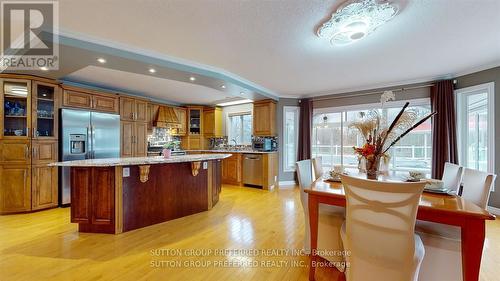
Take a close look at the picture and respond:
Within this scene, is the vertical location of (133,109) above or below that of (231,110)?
below

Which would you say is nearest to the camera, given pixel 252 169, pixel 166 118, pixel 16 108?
pixel 16 108

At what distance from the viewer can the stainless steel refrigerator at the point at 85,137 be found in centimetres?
381

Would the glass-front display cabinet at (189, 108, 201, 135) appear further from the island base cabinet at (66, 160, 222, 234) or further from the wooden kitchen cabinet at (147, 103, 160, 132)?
the island base cabinet at (66, 160, 222, 234)

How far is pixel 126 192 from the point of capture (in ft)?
9.16

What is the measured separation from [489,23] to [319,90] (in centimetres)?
305

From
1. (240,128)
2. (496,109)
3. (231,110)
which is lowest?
(240,128)

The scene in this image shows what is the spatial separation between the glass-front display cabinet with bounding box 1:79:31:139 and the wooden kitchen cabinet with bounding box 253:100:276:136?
4.42 m

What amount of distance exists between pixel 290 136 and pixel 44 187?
523cm

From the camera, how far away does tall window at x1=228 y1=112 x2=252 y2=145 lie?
6.51m

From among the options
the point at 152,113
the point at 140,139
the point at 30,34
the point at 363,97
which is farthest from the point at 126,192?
the point at 363,97

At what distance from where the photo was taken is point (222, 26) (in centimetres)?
228

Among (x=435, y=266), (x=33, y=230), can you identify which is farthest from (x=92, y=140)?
A: (x=435, y=266)

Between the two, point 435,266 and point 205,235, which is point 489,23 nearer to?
point 435,266

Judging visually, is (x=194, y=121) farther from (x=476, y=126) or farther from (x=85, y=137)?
(x=476, y=126)
